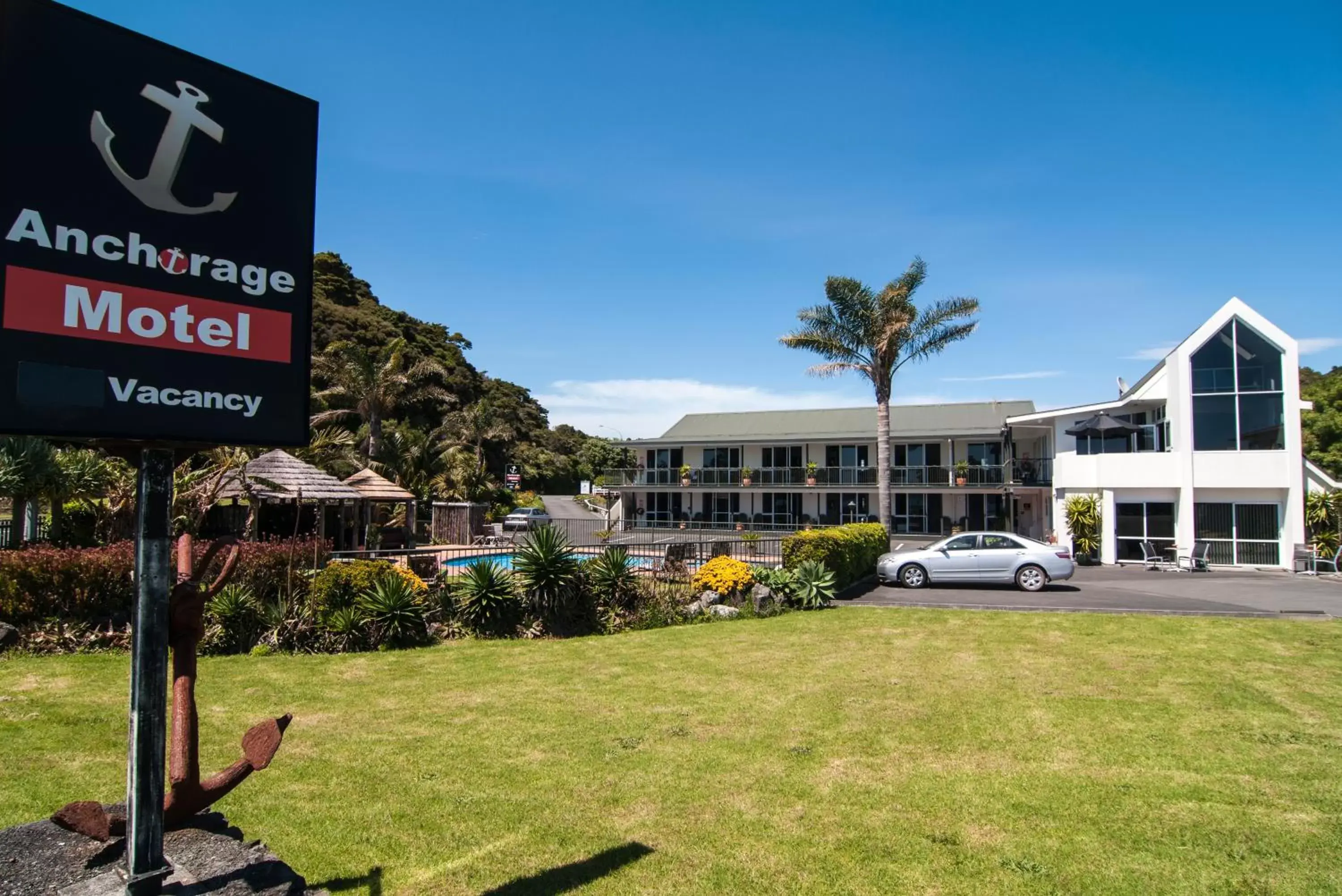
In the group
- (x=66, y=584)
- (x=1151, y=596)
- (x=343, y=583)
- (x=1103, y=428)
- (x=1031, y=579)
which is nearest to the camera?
(x=66, y=584)

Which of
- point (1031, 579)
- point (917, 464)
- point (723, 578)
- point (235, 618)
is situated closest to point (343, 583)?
point (235, 618)

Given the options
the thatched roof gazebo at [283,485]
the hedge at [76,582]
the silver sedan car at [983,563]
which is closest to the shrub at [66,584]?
the hedge at [76,582]

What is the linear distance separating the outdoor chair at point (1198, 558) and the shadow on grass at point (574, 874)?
960 inches

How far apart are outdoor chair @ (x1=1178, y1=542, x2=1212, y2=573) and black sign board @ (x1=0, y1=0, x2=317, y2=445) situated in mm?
26716

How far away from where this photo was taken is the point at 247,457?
60.4 ft

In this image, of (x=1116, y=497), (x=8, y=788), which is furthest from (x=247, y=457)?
(x=1116, y=497)

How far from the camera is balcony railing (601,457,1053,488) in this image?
32.2m

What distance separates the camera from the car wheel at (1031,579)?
1881 cm

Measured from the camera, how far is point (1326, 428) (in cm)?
4688

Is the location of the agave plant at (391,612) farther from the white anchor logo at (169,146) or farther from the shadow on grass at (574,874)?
the white anchor logo at (169,146)

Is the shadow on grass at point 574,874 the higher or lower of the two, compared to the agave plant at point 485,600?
lower

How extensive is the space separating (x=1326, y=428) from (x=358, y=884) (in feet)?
194

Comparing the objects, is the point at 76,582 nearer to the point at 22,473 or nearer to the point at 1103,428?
the point at 22,473

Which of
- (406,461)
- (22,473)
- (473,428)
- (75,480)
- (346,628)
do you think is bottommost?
(346,628)
